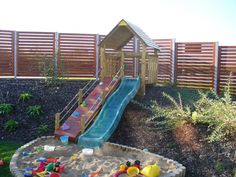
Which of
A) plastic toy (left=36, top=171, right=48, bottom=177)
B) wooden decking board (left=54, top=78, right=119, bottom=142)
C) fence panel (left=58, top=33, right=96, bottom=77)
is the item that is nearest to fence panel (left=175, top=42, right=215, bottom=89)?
fence panel (left=58, top=33, right=96, bottom=77)

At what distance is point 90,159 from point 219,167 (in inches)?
95.4

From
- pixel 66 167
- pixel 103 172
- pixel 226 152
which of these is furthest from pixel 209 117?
pixel 66 167

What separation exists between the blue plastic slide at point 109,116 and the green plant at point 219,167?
8.21 ft

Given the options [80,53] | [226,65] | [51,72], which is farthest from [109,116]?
[226,65]

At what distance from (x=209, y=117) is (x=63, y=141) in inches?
128

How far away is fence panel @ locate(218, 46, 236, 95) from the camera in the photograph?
1292 cm

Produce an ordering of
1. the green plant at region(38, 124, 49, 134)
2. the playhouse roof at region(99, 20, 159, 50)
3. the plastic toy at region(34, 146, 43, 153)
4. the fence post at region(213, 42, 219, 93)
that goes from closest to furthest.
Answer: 1. the plastic toy at region(34, 146, 43, 153)
2. the green plant at region(38, 124, 49, 134)
3. the playhouse roof at region(99, 20, 159, 50)
4. the fence post at region(213, 42, 219, 93)

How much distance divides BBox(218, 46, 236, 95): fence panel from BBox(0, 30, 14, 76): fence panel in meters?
9.13

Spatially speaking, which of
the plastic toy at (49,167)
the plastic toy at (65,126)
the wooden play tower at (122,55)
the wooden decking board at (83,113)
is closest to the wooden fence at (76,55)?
the wooden play tower at (122,55)

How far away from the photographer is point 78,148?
22.6 feet

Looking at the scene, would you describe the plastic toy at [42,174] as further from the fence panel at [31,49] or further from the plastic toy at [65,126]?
the fence panel at [31,49]

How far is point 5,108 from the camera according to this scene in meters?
8.58

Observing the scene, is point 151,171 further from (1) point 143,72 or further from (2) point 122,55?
(2) point 122,55

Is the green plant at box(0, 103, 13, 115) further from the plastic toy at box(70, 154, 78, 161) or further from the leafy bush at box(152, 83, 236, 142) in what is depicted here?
the leafy bush at box(152, 83, 236, 142)
